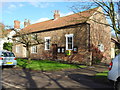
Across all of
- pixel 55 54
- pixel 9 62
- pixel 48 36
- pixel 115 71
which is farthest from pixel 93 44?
pixel 115 71

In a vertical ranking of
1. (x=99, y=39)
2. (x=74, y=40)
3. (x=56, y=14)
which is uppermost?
(x=56, y=14)

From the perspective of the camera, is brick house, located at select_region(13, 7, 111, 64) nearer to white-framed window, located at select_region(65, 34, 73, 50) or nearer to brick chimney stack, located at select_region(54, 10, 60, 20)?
white-framed window, located at select_region(65, 34, 73, 50)

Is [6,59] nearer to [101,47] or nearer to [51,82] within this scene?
[51,82]

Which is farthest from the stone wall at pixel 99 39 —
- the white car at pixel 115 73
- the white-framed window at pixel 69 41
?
the white car at pixel 115 73

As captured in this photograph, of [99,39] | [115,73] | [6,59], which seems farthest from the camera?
[99,39]

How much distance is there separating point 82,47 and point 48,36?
646 cm

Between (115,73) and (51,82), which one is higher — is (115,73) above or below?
above

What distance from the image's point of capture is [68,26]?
18.0 m

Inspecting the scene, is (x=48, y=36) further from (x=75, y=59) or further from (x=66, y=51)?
(x=75, y=59)

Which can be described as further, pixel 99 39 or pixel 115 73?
pixel 99 39

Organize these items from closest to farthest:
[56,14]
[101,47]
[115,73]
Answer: [115,73] < [101,47] < [56,14]

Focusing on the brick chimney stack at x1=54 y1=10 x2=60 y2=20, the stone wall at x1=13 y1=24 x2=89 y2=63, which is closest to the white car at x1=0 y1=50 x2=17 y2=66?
the stone wall at x1=13 y1=24 x2=89 y2=63

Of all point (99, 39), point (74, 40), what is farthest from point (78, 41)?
point (99, 39)

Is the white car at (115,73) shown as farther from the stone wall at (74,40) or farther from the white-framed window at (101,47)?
the white-framed window at (101,47)
